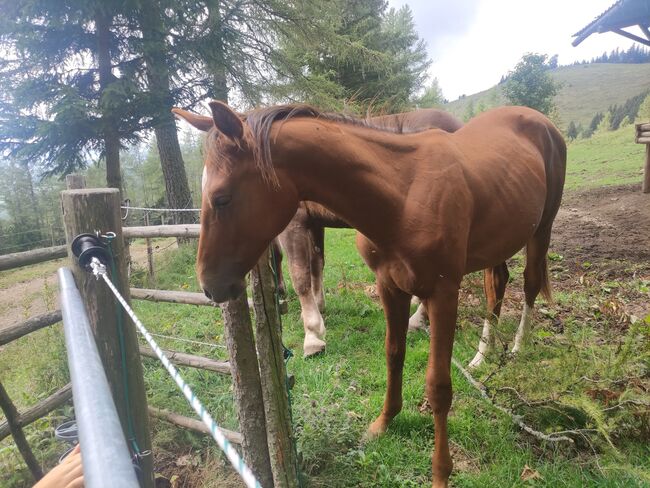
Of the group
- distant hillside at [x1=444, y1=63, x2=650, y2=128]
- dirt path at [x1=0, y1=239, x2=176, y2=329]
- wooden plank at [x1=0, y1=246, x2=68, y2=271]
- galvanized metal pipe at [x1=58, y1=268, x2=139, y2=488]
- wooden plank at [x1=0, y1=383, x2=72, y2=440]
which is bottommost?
dirt path at [x1=0, y1=239, x2=176, y2=329]

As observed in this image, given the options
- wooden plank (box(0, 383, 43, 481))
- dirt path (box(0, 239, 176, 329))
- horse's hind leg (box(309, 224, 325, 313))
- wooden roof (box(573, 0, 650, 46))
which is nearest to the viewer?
wooden plank (box(0, 383, 43, 481))

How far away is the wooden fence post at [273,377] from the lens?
5.81ft

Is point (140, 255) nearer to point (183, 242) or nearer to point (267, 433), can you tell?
point (183, 242)

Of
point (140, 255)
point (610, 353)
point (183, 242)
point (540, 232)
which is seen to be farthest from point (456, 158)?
point (140, 255)

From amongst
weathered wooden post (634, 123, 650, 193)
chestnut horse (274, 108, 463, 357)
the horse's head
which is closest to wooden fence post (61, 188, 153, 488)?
the horse's head

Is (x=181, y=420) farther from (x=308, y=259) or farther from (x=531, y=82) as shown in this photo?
(x=531, y=82)

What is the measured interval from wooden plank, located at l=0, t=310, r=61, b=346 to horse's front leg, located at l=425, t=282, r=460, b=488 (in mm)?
2468

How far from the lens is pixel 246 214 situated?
151cm

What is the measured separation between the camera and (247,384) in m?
1.85

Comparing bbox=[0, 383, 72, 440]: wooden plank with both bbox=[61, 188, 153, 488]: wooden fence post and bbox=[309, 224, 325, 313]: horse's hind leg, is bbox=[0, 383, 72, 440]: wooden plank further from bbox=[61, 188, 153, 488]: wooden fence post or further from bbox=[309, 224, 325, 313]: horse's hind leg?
bbox=[309, 224, 325, 313]: horse's hind leg

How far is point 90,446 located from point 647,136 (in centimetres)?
1041

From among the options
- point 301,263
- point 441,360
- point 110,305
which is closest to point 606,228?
point 301,263

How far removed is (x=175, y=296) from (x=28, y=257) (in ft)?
3.13

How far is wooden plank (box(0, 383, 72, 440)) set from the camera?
88.2 inches
